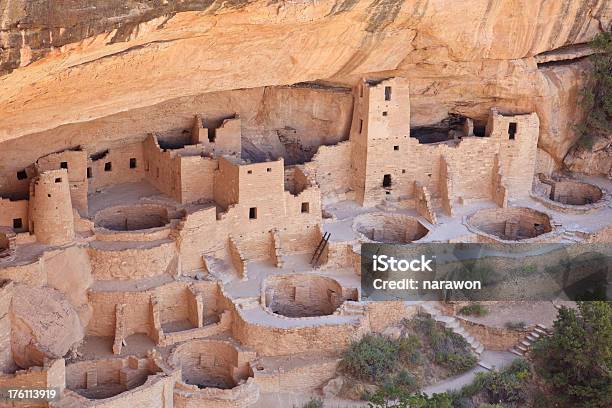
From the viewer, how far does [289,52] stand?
16.1 meters

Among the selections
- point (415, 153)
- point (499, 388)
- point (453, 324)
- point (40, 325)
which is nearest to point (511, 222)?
point (415, 153)

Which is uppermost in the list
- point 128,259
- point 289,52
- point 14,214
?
point 289,52

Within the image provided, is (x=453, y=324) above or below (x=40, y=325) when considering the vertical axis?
below

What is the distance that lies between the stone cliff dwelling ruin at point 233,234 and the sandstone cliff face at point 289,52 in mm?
789

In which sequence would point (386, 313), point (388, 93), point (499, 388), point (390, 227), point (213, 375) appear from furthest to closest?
point (390, 227)
point (388, 93)
point (386, 313)
point (499, 388)
point (213, 375)

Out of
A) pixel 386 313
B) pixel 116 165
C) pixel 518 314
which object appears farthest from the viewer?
pixel 116 165

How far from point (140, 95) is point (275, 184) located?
138 inches

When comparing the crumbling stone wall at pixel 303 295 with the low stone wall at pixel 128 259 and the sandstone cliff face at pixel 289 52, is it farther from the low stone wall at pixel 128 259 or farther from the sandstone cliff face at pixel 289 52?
the sandstone cliff face at pixel 289 52

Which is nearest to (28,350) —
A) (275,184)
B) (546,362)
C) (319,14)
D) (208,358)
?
(208,358)

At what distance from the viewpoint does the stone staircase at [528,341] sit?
1759 centimetres

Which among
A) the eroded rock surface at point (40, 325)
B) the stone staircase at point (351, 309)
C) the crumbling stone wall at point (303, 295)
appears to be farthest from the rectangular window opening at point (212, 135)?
the eroded rock surface at point (40, 325)

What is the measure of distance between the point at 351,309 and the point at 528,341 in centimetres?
341

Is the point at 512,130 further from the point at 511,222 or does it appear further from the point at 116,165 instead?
the point at 116,165

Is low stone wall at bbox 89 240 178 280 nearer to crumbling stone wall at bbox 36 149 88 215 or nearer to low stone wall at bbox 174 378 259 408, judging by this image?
crumbling stone wall at bbox 36 149 88 215
